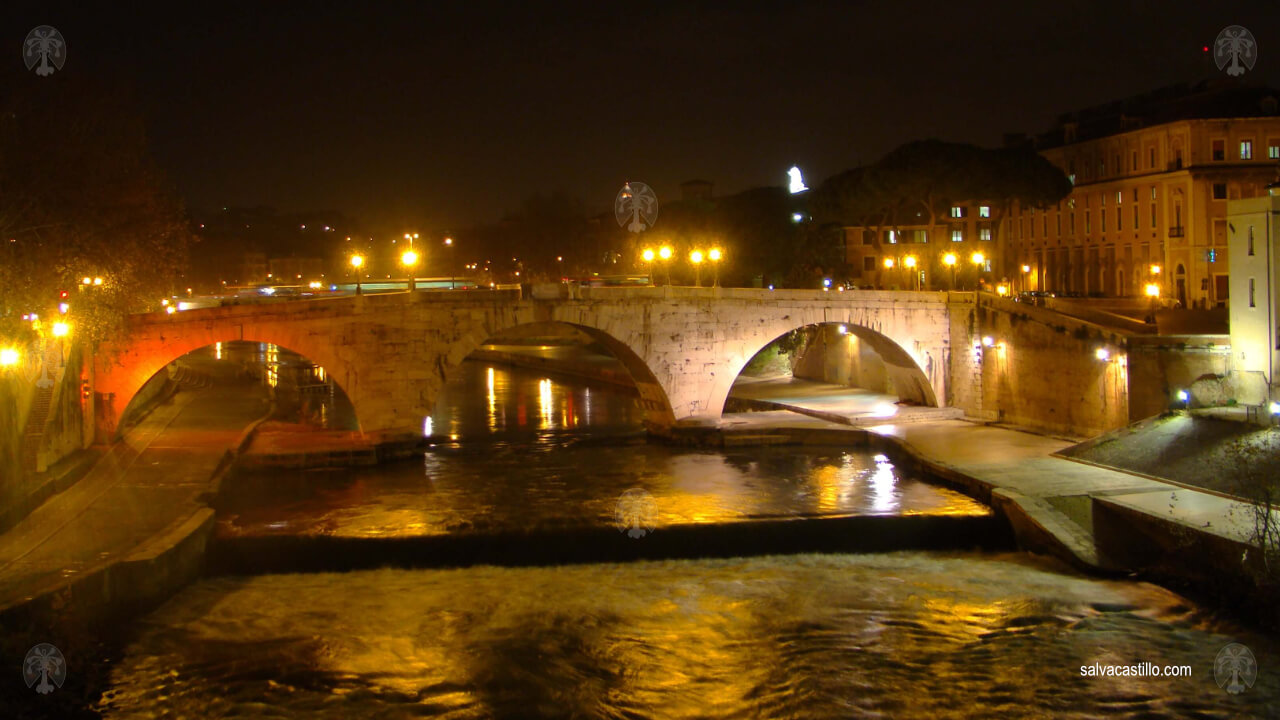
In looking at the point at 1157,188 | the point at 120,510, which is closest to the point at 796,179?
the point at 1157,188

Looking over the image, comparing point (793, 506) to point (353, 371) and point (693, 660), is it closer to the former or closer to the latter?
point (693, 660)

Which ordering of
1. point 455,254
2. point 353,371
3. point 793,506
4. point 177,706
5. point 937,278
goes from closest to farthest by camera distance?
point 177,706, point 793,506, point 353,371, point 937,278, point 455,254

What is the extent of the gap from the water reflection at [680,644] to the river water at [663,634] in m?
0.04

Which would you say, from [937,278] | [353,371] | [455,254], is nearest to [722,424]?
[353,371]

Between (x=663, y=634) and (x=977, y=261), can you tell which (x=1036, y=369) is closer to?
(x=663, y=634)

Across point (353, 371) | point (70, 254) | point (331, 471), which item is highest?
point (70, 254)

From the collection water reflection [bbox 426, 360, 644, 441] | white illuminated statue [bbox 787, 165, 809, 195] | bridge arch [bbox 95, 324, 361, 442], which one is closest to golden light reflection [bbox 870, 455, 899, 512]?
water reflection [bbox 426, 360, 644, 441]

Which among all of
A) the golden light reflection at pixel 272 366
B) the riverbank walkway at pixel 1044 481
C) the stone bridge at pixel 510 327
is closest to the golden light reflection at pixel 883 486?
the riverbank walkway at pixel 1044 481

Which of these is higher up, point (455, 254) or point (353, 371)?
point (455, 254)

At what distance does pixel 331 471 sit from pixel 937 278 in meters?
32.8

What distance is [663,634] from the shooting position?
14930 mm

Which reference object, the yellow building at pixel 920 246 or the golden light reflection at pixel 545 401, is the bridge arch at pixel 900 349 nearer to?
the golden light reflection at pixel 545 401

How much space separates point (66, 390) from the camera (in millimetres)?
21172

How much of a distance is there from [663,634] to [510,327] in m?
13.6
